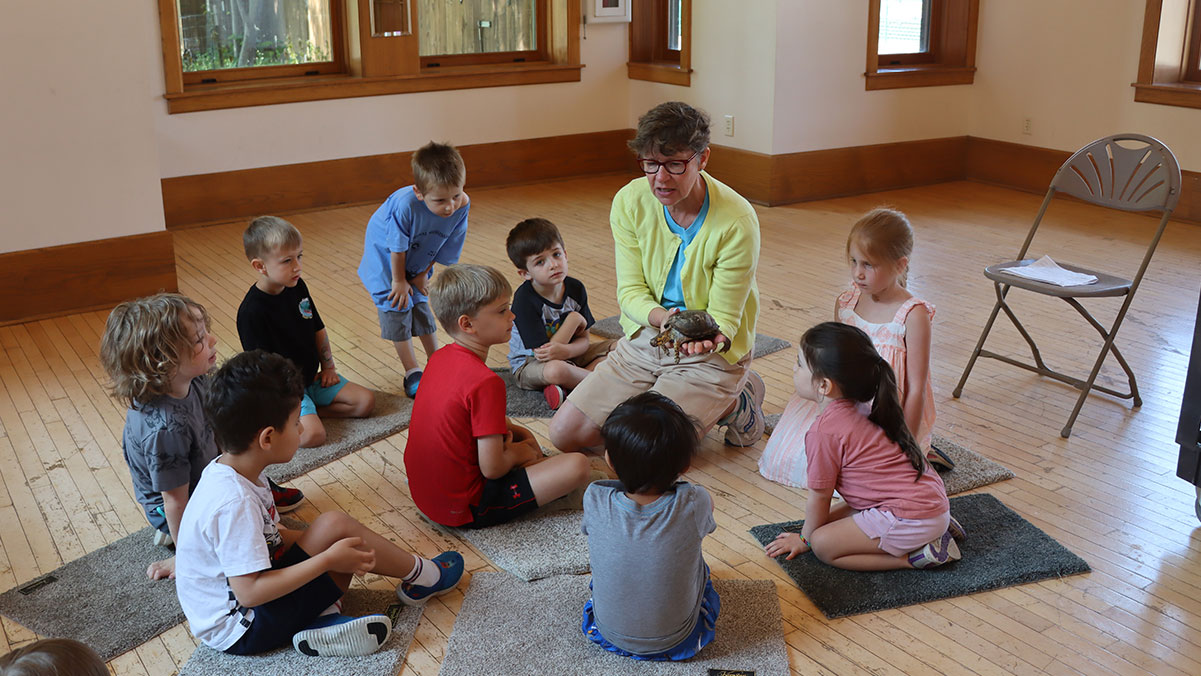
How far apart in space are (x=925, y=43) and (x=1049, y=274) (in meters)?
4.41

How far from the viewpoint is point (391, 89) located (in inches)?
271

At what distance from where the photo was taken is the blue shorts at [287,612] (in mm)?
2213

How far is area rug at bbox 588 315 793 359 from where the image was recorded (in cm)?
418

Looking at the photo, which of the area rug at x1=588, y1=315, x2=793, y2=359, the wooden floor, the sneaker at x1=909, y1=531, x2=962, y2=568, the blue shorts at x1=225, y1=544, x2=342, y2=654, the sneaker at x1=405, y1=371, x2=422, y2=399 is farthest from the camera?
the area rug at x1=588, y1=315, x2=793, y2=359

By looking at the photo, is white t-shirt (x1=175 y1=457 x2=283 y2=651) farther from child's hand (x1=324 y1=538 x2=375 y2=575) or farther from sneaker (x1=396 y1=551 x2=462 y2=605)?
sneaker (x1=396 y1=551 x2=462 y2=605)

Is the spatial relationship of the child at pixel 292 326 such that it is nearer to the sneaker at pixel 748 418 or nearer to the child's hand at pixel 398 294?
the child's hand at pixel 398 294

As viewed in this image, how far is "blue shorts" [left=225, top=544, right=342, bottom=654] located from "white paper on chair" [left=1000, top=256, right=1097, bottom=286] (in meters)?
2.46

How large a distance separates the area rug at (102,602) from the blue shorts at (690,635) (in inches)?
37.7

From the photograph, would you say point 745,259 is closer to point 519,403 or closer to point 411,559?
point 519,403

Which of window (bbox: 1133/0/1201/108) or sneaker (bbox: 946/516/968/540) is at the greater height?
window (bbox: 1133/0/1201/108)

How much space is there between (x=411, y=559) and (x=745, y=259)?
1295 mm

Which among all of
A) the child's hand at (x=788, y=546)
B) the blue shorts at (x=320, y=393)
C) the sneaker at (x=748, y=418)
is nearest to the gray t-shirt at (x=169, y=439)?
the blue shorts at (x=320, y=393)

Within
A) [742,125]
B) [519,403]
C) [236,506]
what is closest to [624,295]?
[519,403]

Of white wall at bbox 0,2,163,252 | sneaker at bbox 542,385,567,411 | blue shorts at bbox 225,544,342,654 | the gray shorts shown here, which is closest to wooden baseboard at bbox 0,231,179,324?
white wall at bbox 0,2,163,252
